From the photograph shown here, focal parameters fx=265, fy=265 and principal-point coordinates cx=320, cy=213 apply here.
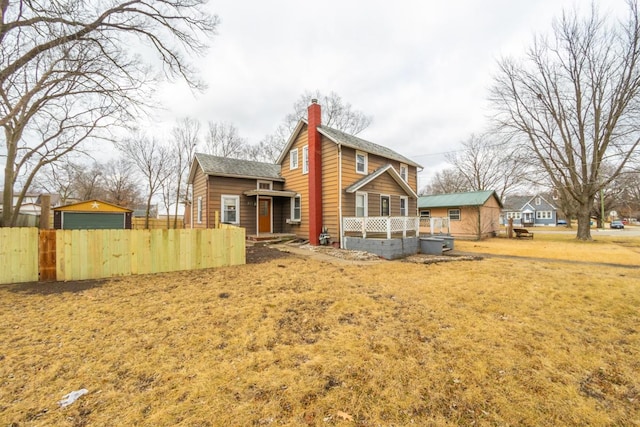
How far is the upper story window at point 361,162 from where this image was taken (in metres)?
14.2

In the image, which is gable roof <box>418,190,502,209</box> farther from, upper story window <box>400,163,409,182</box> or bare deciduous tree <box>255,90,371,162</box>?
bare deciduous tree <box>255,90,371,162</box>

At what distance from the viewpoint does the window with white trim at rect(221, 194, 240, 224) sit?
14.9 m

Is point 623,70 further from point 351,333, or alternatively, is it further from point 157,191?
point 157,191

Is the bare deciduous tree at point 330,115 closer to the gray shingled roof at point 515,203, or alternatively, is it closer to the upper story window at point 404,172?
the upper story window at point 404,172

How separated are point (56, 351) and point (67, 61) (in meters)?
9.21

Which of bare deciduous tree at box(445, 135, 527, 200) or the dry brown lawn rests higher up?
bare deciduous tree at box(445, 135, 527, 200)

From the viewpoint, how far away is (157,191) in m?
32.2

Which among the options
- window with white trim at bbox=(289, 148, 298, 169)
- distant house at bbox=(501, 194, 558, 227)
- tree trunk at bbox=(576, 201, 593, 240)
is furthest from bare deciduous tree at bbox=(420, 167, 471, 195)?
window with white trim at bbox=(289, 148, 298, 169)

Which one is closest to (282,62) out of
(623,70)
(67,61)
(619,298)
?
(67,61)

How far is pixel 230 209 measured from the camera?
49.6ft

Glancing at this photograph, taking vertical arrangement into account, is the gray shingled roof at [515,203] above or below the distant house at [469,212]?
above

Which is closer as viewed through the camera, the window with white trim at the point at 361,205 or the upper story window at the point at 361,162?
the window with white trim at the point at 361,205

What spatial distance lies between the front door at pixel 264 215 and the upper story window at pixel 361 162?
5.80 m

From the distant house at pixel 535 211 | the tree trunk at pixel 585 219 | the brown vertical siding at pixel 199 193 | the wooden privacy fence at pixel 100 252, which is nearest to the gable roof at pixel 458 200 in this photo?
the tree trunk at pixel 585 219
